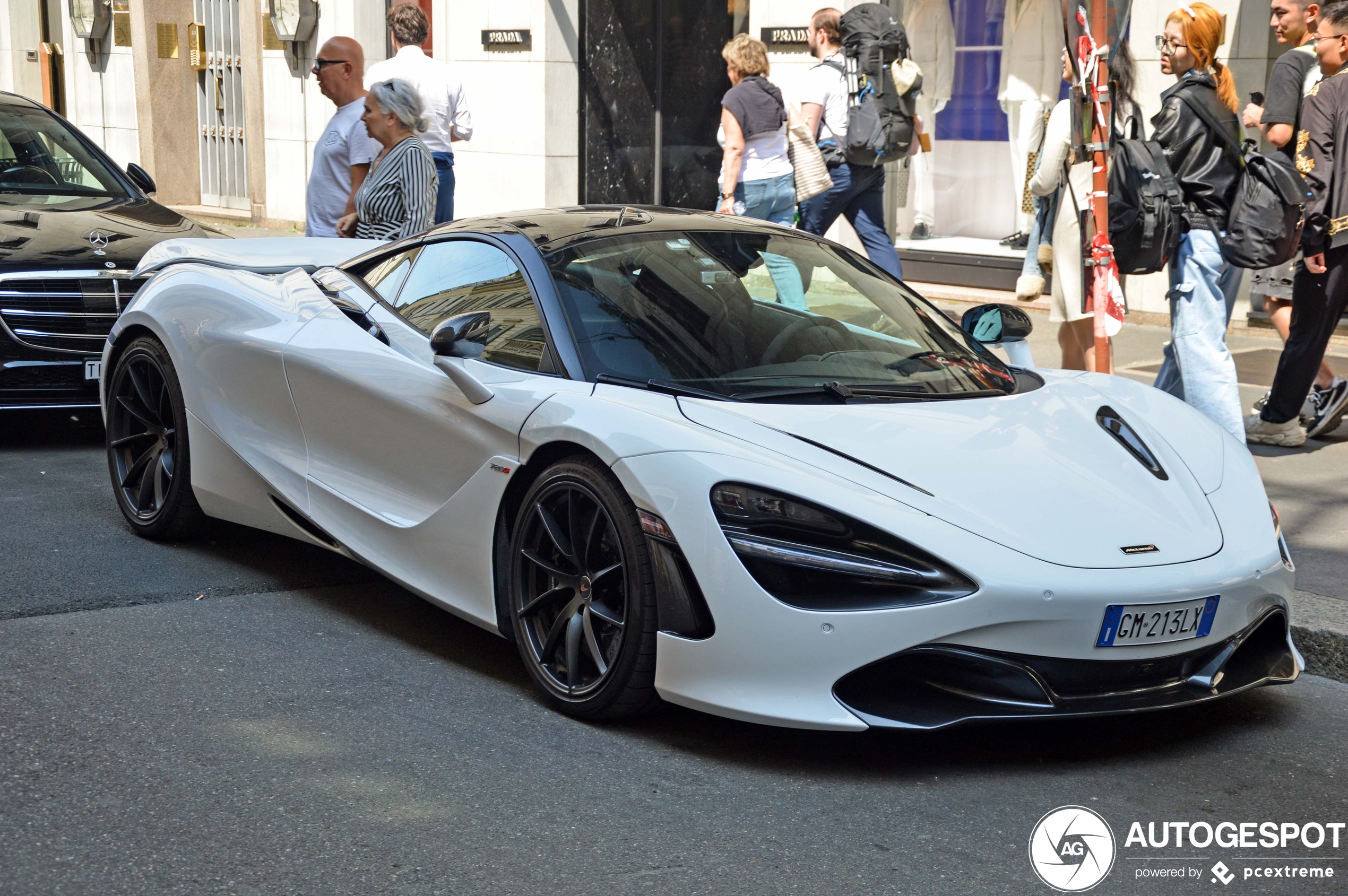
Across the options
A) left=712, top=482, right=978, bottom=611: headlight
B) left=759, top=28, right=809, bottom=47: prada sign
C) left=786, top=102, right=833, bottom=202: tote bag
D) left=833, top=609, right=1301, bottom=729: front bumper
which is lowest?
left=833, top=609, right=1301, bottom=729: front bumper

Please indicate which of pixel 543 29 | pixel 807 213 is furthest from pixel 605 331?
pixel 543 29

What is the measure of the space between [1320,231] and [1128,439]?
360 centimetres

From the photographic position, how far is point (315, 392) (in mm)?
4883

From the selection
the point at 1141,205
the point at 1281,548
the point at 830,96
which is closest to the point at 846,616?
the point at 1281,548

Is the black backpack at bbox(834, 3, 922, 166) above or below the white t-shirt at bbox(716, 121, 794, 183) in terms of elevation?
above

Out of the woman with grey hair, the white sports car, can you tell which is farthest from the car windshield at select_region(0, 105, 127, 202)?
the white sports car

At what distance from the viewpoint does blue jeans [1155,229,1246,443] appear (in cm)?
685

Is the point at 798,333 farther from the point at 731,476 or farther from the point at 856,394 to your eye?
the point at 731,476

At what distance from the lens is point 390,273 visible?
5070 mm

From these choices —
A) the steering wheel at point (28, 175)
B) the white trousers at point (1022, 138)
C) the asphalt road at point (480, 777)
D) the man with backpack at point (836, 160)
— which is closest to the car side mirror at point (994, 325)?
the asphalt road at point (480, 777)

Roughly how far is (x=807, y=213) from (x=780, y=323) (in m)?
4.86

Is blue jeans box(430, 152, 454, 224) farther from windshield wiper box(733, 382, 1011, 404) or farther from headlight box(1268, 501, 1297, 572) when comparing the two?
headlight box(1268, 501, 1297, 572)

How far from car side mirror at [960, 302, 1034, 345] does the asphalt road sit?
1374 millimetres

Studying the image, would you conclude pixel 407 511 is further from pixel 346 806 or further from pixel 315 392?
pixel 346 806
